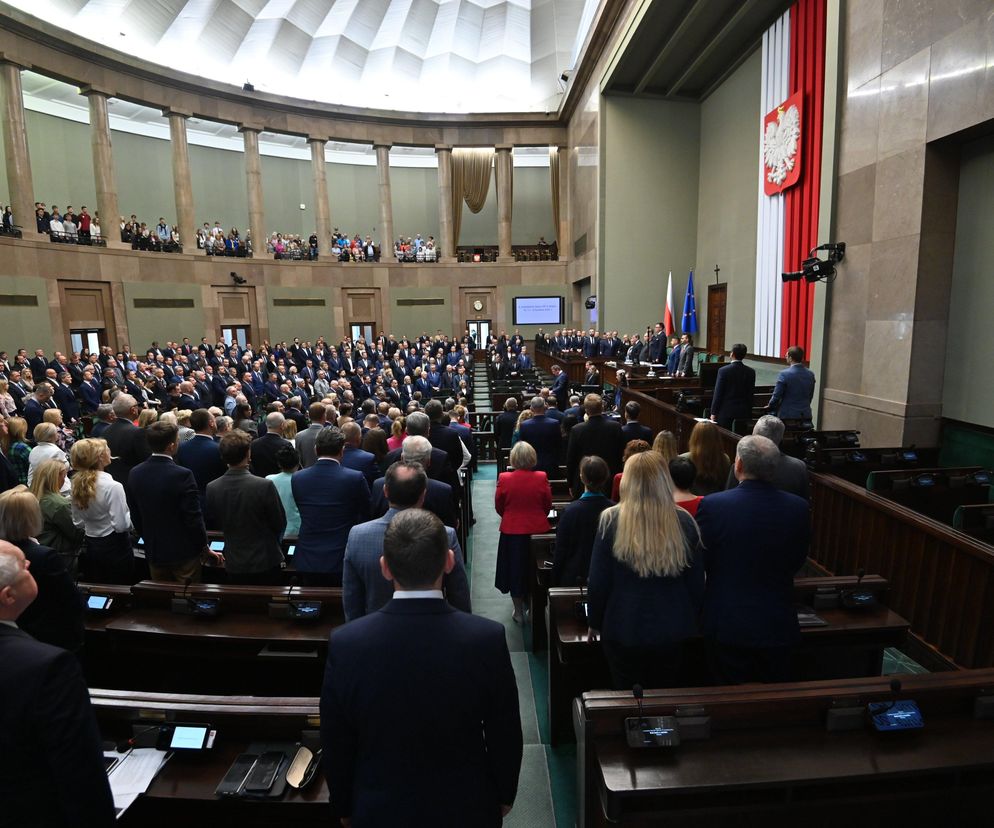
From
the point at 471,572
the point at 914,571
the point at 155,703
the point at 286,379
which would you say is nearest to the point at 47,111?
the point at 286,379

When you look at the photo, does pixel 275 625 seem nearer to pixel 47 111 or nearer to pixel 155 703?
pixel 155 703

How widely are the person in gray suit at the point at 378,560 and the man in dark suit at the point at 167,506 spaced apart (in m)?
1.63

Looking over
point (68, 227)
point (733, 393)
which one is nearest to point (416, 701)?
point (733, 393)

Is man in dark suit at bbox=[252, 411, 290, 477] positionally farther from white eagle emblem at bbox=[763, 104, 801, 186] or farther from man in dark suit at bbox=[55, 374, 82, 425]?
white eagle emblem at bbox=[763, 104, 801, 186]

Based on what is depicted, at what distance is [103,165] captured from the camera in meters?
16.2

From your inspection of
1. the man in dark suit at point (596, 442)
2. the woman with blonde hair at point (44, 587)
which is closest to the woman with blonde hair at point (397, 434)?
the man in dark suit at point (596, 442)

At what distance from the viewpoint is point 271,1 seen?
19188 mm

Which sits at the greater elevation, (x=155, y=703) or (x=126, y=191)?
(x=126, y=191)

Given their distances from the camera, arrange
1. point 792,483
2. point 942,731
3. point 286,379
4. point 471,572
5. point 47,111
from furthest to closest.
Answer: point 47,111, point 286,379, point 471,572, point 792,483, point 942,731

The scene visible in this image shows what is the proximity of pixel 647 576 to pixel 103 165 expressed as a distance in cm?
1949

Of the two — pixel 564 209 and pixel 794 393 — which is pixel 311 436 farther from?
pixel 564 209

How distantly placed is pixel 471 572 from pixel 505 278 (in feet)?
64.7

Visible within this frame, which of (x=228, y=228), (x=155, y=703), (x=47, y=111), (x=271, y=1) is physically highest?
(x=271, y=1)

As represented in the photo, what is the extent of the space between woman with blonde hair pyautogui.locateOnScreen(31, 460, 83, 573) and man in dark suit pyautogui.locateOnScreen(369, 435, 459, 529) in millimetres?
1734
